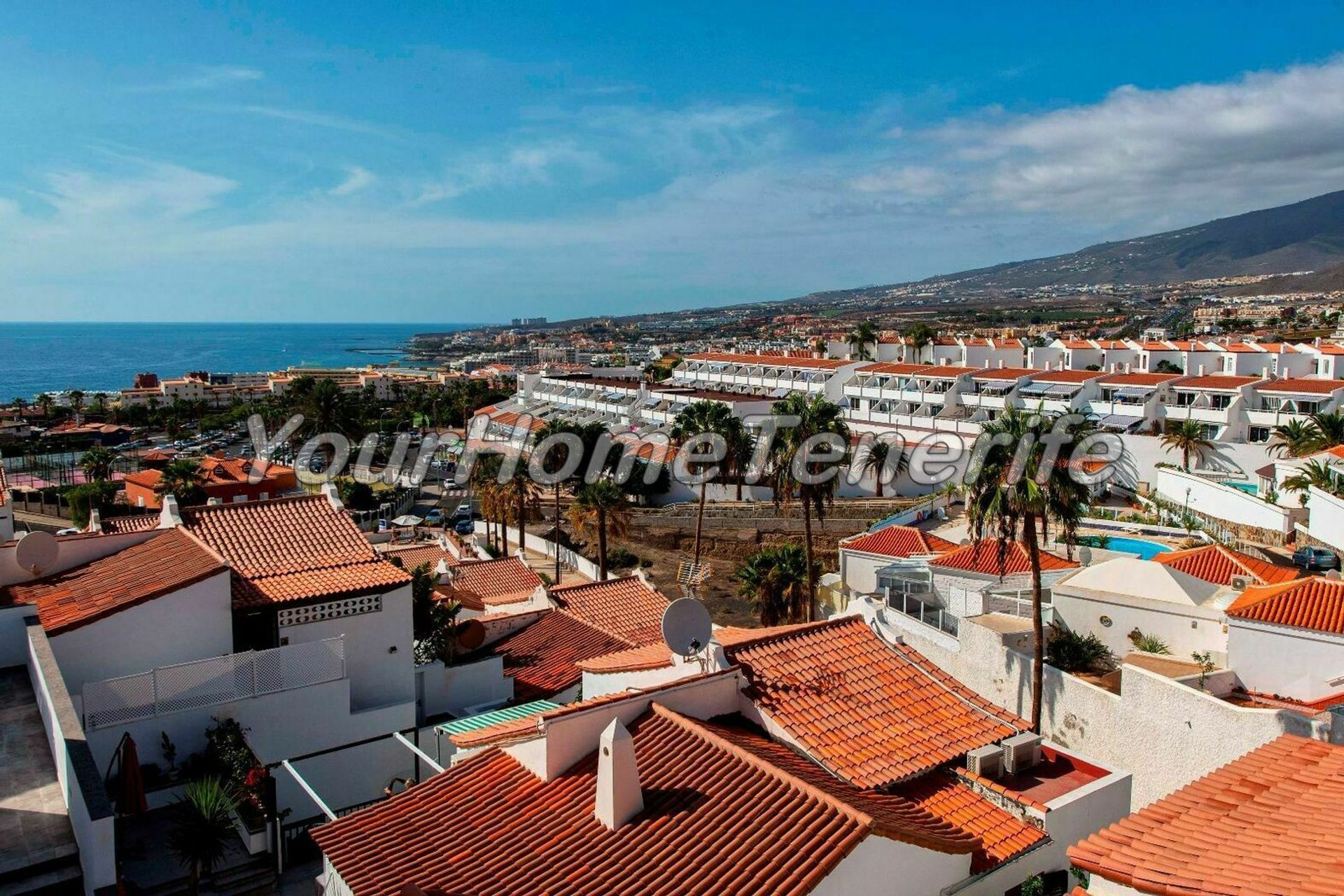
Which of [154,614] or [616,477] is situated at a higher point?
[154,614]

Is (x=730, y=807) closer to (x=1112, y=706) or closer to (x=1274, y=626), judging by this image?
(x=1112, y=706)

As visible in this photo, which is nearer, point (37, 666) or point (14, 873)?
point (14, 873)

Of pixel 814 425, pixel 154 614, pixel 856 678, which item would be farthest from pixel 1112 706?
pixel 154 614

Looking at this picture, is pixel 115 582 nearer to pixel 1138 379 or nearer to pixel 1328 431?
pixel 1328 431

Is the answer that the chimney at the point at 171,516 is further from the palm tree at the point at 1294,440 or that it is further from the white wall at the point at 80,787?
the palm tree at the point at 1294,440

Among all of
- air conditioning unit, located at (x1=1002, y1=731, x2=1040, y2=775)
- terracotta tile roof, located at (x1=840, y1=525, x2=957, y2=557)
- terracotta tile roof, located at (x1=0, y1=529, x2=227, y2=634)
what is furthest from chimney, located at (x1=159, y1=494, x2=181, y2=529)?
terracotta tile roof, located at (x1=840, y1=525, x2=957, y2=557)

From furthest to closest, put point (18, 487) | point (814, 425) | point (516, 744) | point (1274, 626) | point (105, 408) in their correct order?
point (105, 408)
point (18, 487)
point (814, 425)
point (1274, 626)
point (516, 744)

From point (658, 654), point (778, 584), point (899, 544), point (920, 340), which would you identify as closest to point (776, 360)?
point (920, 340)

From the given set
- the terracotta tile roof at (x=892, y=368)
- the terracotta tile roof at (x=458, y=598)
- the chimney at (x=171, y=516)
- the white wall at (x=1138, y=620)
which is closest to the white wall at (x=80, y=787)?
the chimney at (x=171, y=516)
